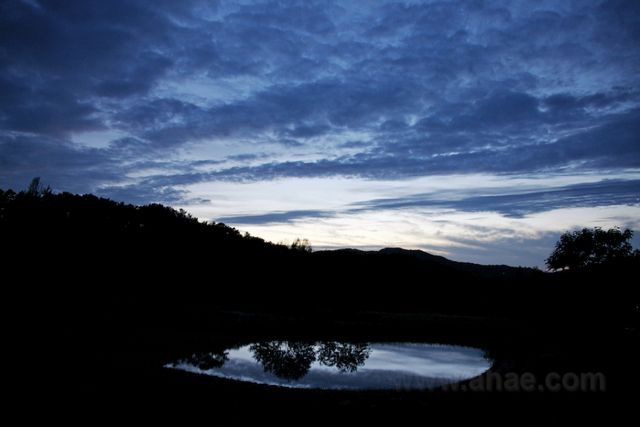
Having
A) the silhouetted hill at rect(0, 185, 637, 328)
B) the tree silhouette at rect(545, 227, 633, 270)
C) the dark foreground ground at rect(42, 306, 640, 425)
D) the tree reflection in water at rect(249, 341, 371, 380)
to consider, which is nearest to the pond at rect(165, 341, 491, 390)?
the tree reflection in water at rect(249, 341, 371, 380)

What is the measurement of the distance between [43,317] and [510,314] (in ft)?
120

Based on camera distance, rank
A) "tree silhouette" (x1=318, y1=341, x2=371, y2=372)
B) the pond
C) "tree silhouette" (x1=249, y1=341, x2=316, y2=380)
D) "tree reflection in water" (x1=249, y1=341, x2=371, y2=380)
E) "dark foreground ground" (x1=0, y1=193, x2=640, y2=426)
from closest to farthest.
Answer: "dark foreground ground" (x1=0, y1=193, x2=640, y2=426) → the pond → "tree silhouette" (x1=249, y1=341, x2=316, y2=380) → "tree reflection in water" (x1=249, y1=341, x2=371, y2=380) → "tree silhouette" (x1=318, y1=341, x2=371, y2=372)

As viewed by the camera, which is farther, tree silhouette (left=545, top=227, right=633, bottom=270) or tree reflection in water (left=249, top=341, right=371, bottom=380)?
tree silhouette (left=545, top=227, right=633, bottom=270)

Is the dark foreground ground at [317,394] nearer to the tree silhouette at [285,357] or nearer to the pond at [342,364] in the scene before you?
the pond at [342,364]

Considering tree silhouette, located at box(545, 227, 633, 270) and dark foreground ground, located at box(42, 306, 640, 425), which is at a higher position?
tree silhouette, located at box(545, 227, 633, 270)

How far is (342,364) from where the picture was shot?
18.3m

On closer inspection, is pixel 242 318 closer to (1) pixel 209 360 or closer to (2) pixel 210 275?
(1) pixel 209 360

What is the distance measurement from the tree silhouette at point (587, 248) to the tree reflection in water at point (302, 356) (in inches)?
1347

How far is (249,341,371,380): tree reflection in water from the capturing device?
56.5 ft

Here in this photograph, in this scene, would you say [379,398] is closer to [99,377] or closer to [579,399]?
[579,399]

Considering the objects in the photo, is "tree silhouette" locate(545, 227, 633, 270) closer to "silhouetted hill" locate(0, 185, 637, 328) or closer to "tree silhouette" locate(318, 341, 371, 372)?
"silhouetted hill" locate(0, 185, 637, 328)

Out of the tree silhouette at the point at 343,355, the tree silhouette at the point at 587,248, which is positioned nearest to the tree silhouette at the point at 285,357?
the tree silhouette at the point at 343,355

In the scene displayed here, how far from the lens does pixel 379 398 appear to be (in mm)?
11297

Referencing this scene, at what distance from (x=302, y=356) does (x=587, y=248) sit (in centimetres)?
4045
